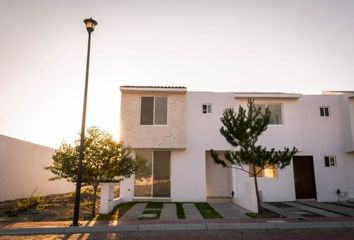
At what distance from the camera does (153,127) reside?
16.1 m

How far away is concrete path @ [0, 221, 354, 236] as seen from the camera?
29.1 ft

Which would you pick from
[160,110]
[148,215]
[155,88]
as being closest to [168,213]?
[148,215]

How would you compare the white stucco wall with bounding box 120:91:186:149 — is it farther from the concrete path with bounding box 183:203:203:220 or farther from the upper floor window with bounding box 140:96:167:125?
the concrete path with bounding box 183:203:203:220

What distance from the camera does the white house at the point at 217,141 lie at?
1591 centimetres

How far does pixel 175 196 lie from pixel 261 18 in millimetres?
10567

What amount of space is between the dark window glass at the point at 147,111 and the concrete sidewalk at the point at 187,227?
25.3 ft

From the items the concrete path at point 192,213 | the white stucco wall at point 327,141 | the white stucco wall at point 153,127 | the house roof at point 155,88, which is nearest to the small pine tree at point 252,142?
the concrete path at point 192,213

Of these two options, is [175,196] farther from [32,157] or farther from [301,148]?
[32,157]

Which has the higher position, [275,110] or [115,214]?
[275,110]

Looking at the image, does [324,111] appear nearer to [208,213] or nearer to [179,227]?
[208,213]

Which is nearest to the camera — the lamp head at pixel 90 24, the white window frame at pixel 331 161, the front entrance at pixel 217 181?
the lamp head at pixel 90 24

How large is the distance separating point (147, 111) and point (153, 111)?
37 cm

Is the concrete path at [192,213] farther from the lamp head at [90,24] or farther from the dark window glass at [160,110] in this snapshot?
the lamp head at [90,24]

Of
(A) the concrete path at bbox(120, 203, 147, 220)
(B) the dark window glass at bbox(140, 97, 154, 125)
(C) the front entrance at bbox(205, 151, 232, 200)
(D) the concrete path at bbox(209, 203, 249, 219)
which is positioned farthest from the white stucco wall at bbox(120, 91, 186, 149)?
(D) the concrete path at bbox(209, 203, 249, 219)
